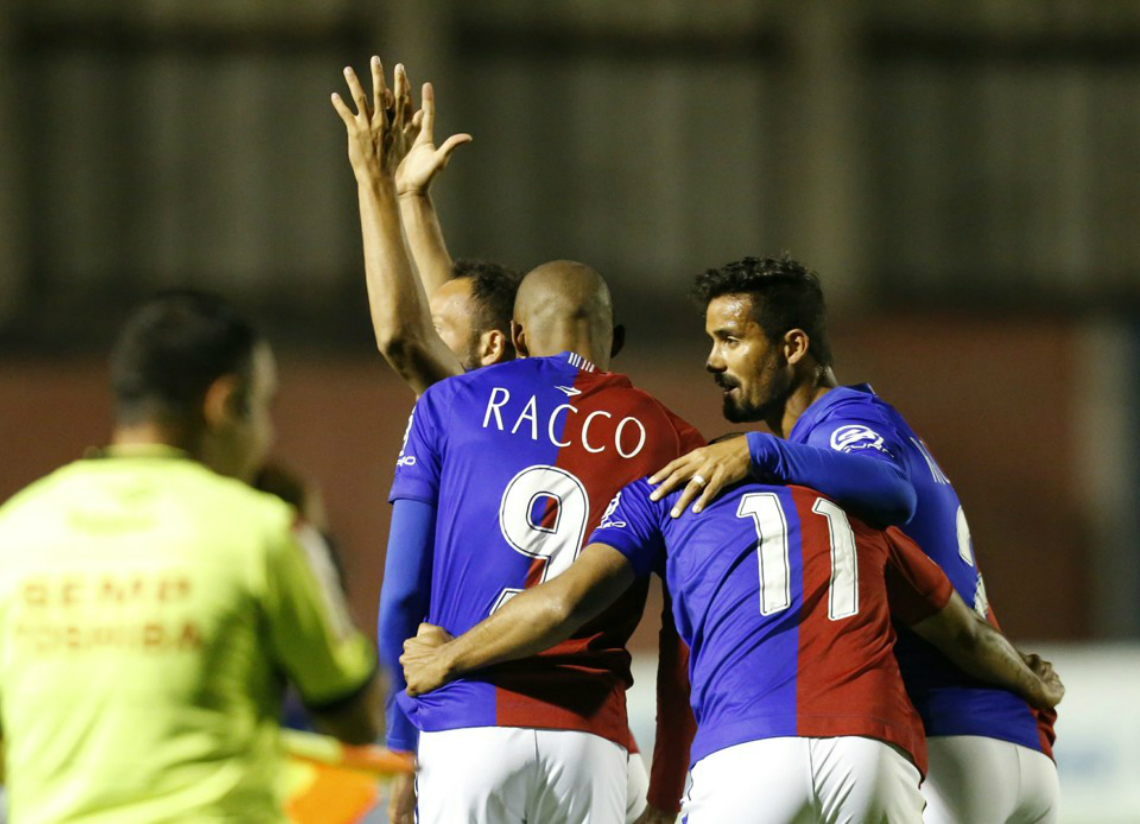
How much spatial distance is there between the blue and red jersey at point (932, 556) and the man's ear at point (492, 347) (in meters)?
0.96

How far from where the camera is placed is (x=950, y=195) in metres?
15.4

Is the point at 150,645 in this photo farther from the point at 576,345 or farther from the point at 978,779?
the point at 978,779

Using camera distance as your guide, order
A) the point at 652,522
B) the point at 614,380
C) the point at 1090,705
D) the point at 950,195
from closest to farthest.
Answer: the point at 652,522
the point at 614,380
the point at 1090,705
the point at 950,195

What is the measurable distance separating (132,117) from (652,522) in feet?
39.1

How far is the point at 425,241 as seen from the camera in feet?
16.1

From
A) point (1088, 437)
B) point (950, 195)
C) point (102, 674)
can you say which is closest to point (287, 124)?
point (950, 195)

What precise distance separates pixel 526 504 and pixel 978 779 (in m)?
1.25

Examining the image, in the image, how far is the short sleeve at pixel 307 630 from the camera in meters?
2.63

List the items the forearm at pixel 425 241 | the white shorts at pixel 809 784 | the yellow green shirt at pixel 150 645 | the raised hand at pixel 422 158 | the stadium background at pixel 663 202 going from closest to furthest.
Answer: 1. the yellow green shirt at pixel 150 645
2. the white shorts at pixel 809 784
3. the raised hand at pixel 422 158
4. the forearm at pixel 425 241
5. the stadium background at pixel 663 202

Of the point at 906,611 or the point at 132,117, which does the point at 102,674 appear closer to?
the point at 906,611

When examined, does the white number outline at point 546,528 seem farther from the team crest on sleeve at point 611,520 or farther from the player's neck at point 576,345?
the player's neck at point 576,345

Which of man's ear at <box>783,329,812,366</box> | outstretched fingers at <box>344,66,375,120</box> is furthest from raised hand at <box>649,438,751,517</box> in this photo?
outstretched fingers at <box>344,66,375,120</box>

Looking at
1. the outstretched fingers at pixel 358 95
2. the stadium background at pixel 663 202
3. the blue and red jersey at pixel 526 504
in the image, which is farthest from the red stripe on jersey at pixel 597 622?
the stadium background at pixel 663 202

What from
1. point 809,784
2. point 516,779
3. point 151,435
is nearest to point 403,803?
point 516,779
